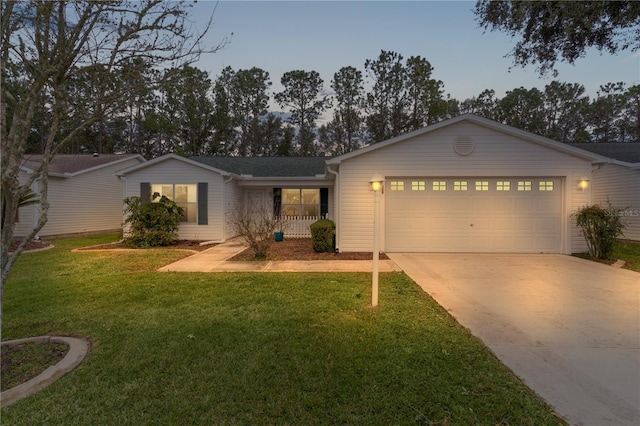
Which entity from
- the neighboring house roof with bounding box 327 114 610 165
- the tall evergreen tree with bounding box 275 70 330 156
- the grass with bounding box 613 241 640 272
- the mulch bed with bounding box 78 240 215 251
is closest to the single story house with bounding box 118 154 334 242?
the mulch bed with bounding box 78 240 215 251

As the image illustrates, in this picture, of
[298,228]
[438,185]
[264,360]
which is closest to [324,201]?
[298,228]

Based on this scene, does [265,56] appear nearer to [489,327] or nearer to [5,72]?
[5,72]

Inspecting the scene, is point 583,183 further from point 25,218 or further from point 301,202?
point 25,218

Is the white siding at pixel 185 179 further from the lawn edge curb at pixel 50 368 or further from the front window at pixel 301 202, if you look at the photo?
the lawn edge curb at pixel 50 368

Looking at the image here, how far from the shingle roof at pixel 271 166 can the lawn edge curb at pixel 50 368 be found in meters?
10.2

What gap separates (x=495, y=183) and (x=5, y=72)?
1019 cm

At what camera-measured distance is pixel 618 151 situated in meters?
14.5

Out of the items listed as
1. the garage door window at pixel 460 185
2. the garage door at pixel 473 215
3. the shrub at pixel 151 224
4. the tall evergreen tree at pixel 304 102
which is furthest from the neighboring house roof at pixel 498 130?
the tall evergreen tree at pixel 304 102

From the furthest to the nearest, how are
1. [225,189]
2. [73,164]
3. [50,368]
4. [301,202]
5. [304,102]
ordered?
[304,102] < [73,164] < [301,202] < [225,189] < [50,368]

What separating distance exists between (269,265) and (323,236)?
2267 millimetres

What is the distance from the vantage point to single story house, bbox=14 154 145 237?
12297mm

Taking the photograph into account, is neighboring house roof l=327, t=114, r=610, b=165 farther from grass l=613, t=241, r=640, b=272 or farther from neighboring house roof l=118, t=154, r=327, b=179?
neighboring house roof l=118, t=154, r=327, b=179

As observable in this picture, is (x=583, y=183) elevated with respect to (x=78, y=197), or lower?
elevated

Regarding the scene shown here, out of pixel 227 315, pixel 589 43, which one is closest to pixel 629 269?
pixel 589 43
